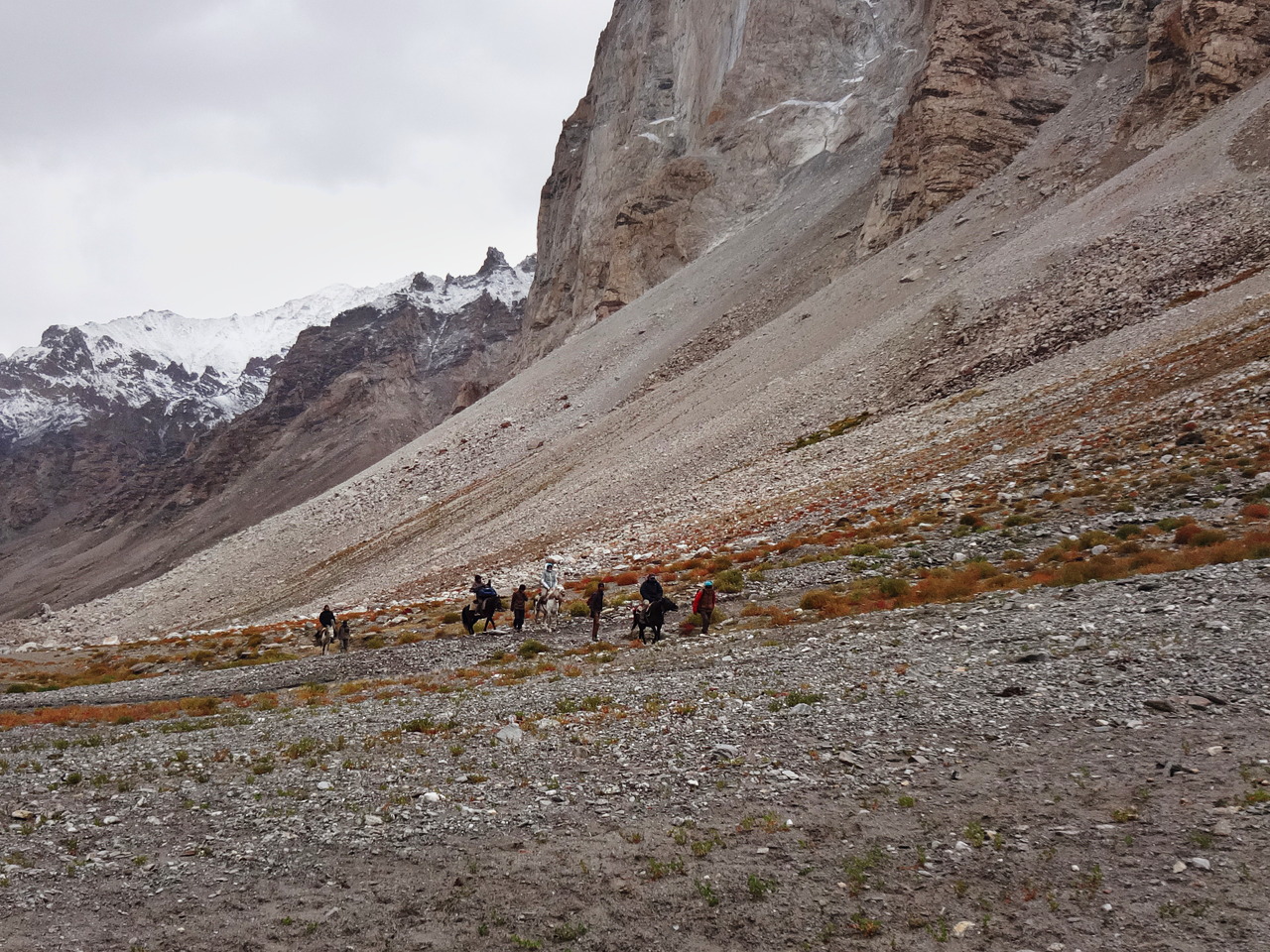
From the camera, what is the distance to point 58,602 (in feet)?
406

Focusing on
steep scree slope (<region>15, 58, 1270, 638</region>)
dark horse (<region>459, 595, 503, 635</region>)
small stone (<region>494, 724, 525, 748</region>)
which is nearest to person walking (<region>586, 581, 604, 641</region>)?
dark horse (<region>459, 595, 503, 635</region>)

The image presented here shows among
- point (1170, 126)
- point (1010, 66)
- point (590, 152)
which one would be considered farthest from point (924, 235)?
point (590, 152)

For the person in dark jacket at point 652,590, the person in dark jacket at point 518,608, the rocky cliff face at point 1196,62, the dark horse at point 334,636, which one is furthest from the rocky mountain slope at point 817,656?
the person in dark jacket at point 652,590

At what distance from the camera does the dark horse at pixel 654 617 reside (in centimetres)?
1870

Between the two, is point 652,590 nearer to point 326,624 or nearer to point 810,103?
point 326,624

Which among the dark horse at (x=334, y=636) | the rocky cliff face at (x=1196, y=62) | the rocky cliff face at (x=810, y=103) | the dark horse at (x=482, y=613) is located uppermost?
the rocky cliff face at (x=810, y=103)

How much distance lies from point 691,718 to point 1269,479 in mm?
14610

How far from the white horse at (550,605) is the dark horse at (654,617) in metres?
3.44

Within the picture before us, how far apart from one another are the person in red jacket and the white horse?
496cm

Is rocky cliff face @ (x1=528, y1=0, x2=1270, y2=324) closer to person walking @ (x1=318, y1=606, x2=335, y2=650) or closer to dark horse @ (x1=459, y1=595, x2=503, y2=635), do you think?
dark horse @ (x1=459, y1=595, x2=503, y2=635)

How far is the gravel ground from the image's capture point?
7.64m

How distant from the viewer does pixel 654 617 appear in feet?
61.6

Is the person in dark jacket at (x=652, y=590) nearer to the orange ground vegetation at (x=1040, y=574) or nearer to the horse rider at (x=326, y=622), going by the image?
the orange ground vegetation at (x=1040, y=574)

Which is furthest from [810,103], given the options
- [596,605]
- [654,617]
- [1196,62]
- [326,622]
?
[654,617]
